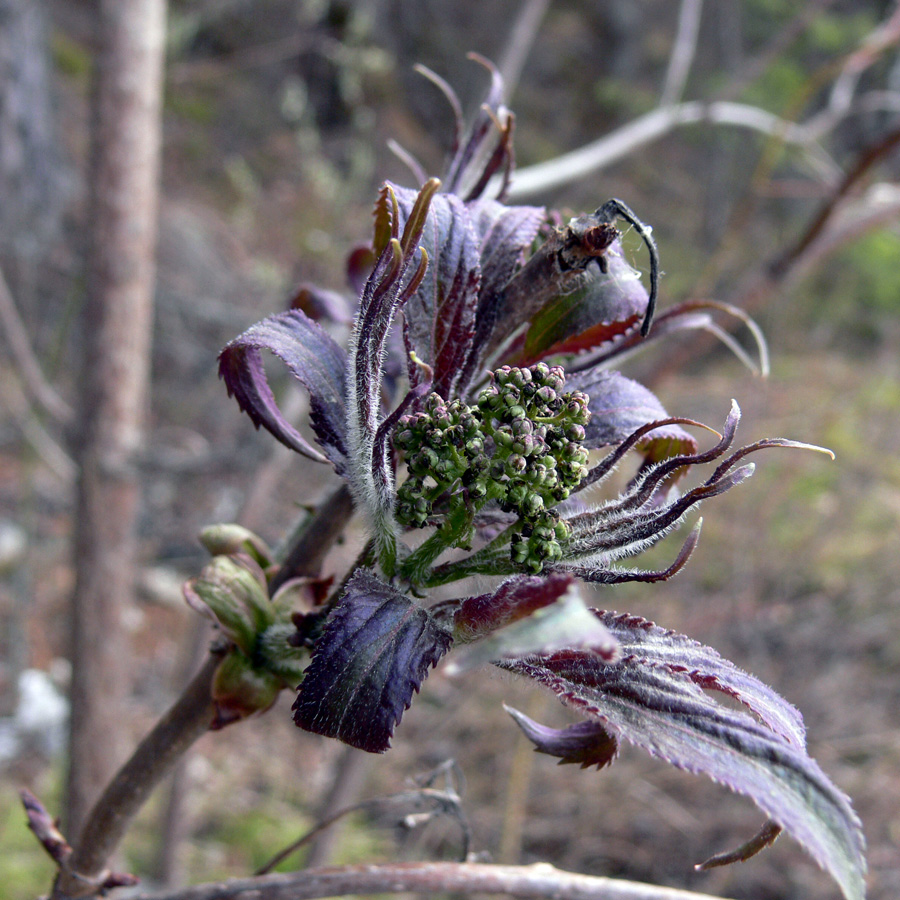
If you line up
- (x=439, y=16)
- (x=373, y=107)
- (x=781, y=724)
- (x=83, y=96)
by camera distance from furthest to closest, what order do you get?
1. (x=439, y=16)
2. (x=373, y=107)
3. (x=83, y=96)
4. (x=781, y=724)

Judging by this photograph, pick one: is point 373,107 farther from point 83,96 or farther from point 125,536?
point 125,536

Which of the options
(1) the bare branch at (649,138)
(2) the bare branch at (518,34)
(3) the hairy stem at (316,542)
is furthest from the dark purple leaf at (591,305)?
(2) the bare branch at (518,34)

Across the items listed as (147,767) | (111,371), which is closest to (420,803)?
(147,767)

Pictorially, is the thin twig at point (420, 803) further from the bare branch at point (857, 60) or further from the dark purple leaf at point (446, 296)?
the bare branch at point (857, 60)

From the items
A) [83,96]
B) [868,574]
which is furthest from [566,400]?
[83,96]

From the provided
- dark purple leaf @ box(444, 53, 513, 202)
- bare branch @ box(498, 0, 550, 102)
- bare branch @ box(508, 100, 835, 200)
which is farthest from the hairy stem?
bare branch @ box(498, 0, 550, 102)

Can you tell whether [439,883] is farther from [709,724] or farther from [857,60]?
[857,60]

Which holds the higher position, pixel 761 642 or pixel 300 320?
pixel 300 320
